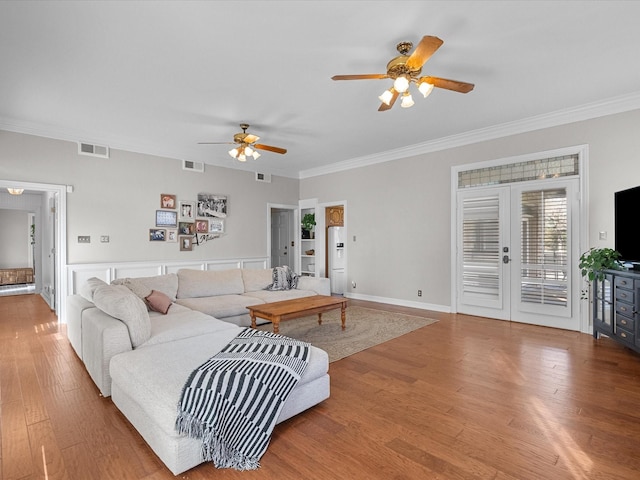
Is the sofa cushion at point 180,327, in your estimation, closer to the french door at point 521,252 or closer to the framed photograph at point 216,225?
the framed photograph at point 216,225

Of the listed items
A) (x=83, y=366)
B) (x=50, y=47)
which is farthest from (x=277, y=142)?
(x=83, y=366)

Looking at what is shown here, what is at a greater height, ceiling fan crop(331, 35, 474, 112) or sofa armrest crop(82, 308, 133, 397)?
ceiling fan crop(331, 35, 474, 112)

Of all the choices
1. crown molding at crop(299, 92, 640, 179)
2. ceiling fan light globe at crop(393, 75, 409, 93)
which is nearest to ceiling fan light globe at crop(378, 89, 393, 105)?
ceiling fan light globe at crop(393, 75, 409, 93)

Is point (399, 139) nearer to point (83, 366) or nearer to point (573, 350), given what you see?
point (573, 350)

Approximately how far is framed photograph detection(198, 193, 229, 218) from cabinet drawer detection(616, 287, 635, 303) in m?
6.23

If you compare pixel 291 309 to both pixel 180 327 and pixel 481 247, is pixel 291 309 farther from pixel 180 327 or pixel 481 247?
pixel 481 247

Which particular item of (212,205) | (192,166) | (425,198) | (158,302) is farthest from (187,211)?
(425,198)

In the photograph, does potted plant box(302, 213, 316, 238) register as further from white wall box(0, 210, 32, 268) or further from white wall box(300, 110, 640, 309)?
white wall box(0, 210, 32, 268)

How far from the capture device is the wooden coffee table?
380cm

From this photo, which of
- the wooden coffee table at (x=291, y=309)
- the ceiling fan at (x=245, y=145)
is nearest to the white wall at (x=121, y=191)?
the ceiling fan at (x=245, y=145)

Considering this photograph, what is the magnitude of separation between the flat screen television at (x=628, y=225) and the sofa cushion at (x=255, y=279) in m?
4.62

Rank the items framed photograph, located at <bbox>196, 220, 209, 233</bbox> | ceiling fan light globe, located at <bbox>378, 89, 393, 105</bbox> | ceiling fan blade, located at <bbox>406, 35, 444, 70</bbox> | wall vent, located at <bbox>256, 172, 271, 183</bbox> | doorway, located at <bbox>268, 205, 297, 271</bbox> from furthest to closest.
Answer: doorway, located at <bbox>268, 205, 297, 271</bbox> → wall vent, located at <bbox>256, 172, 271, 183</bbox> → framed photograph, located at <bbox>196, 220, 209, 233</bbox> → ceiling fan light globe, located at <bbox>378, 89, 393, 105</bbox> → ceiling fan blade, located at <bbox>406, 35, 444, 70</bbox>

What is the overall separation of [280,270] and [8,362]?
343 centimetres

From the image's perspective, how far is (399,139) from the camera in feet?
18.6
